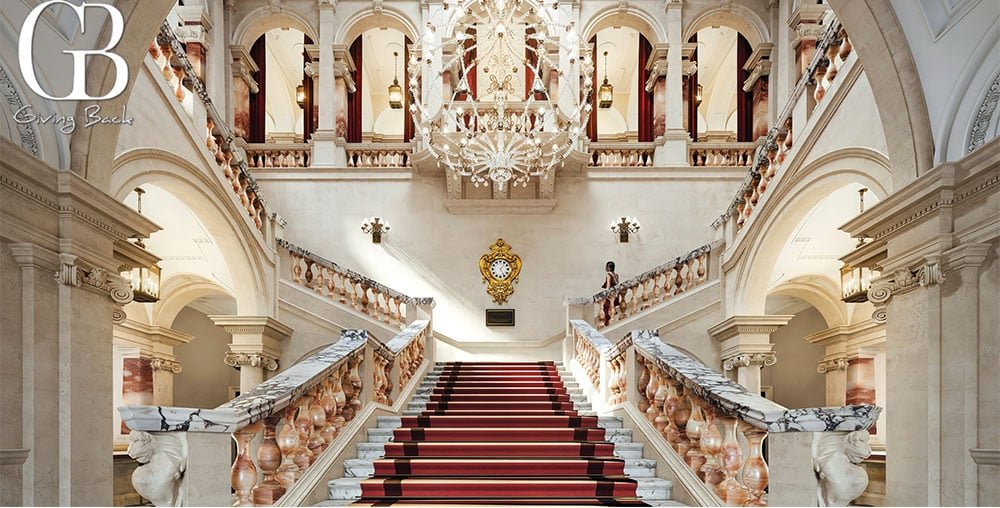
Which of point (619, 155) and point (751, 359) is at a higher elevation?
point (619, 155)

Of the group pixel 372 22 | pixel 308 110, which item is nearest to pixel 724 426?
pixel 372 22

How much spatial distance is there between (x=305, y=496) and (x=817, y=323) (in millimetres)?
13751

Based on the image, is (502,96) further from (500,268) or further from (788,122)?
(500,268)

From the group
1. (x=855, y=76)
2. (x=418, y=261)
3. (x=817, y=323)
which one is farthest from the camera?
(x=817, y=323)

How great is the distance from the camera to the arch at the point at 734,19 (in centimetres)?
1521

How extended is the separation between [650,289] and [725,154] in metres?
3.70

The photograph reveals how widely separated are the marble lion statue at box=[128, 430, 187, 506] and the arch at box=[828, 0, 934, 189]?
5.42 m

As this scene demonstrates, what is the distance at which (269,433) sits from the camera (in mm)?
4504

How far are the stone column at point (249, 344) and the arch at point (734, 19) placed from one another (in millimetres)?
8918

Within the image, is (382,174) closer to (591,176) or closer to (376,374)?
(591,176)

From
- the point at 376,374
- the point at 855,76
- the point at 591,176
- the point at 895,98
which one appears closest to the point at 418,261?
the point at 591,176

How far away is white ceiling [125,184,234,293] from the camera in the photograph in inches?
420

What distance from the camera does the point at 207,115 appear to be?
→ 33.7 feet

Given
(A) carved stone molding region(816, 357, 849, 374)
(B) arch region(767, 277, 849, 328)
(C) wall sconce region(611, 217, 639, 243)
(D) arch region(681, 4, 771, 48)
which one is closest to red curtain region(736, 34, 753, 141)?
(D) arch region(681, 4, 771, 48)
